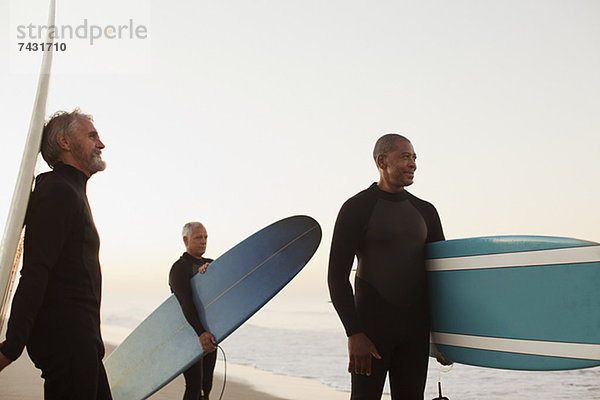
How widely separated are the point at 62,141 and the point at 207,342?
71.7 inches

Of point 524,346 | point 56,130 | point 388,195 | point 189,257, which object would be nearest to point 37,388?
point 189,257

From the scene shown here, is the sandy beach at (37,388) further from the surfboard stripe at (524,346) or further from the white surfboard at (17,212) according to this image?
the white surfboard at (17,212)

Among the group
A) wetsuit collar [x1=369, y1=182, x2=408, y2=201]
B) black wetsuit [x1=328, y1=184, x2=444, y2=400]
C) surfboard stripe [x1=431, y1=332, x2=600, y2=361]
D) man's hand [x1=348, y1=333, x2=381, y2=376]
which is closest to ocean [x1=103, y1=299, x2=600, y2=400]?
surfboard stripe [x1=431, y1=332, x2=600, y2=361]

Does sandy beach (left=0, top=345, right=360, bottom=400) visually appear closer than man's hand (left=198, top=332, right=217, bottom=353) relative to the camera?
No

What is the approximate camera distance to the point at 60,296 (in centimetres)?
168

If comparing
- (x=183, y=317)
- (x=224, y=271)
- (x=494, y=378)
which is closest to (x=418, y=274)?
(x=224, y=271)

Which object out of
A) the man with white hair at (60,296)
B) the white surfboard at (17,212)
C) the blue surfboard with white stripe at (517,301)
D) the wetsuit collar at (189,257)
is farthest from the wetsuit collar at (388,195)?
the wetsuit collar at (189,257)

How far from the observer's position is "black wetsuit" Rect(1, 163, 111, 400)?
1601 millimetres

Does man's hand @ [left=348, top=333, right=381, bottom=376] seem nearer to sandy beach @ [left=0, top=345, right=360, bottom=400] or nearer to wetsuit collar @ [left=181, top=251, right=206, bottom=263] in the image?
wetsuit collar @ [left=181, top=251, right=206, bottom=263]

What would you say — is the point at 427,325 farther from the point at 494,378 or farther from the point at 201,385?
the point at 494,378

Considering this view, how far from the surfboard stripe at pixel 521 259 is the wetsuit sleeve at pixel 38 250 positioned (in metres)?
1.61

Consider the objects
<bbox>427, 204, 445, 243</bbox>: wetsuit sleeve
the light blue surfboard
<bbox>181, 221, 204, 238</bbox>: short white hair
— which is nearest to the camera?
<bbox>427, 204, 445, 243</bbox>: wetsuit sleeve

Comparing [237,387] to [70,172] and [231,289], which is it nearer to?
[231,289]

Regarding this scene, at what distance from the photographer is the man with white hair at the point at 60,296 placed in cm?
158
